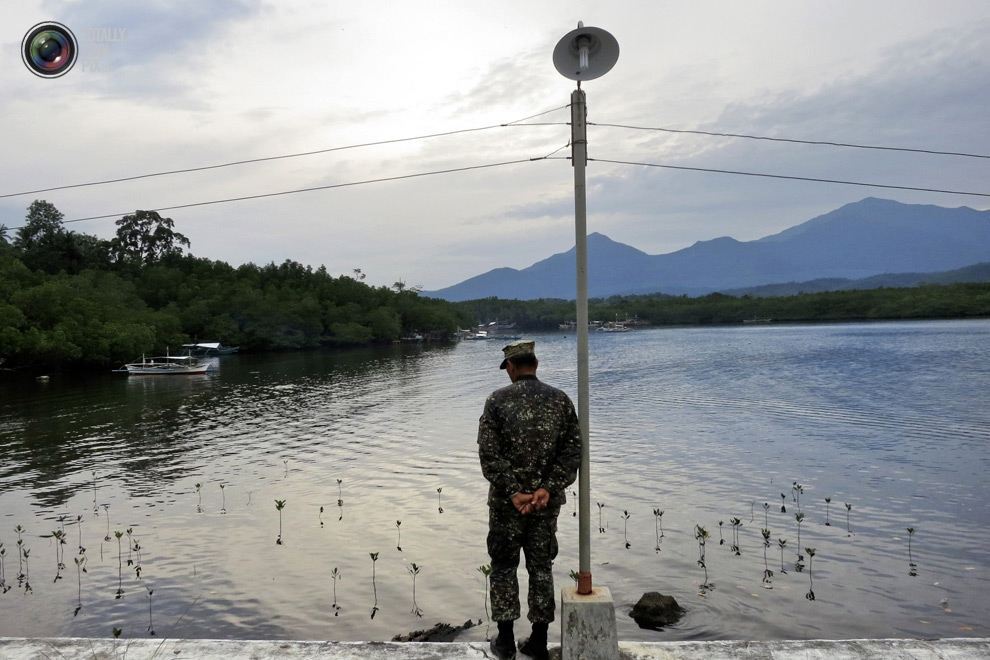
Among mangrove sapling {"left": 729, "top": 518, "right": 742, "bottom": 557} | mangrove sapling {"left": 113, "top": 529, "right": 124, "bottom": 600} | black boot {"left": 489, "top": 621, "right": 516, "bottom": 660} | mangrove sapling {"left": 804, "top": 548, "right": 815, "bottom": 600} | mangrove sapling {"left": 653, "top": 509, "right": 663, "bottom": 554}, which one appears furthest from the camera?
mangrove sapling {"left": 653, "top": 509, "right": 663, "bottom": 554}

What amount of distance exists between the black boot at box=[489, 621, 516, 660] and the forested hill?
73029 mm

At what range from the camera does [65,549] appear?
1295 centimetres

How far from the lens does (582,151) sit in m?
5.72

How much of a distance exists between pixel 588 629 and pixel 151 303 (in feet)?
446

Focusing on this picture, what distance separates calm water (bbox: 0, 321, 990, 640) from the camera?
31.8ft

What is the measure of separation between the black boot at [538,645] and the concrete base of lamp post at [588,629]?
296 millimetres

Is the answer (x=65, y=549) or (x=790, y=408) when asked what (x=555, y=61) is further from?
(x=790, y=408)

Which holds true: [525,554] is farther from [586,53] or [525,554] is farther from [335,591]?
[335,591]

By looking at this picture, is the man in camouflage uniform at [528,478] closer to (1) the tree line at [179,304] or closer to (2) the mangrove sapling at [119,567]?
(2) the mangrove sapling at [119,567]

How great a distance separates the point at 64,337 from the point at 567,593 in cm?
7639

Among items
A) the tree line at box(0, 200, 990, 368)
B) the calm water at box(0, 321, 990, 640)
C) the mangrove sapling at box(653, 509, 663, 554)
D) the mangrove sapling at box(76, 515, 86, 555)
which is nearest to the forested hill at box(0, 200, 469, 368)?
the tree line at box(0, 200, 990, 368)

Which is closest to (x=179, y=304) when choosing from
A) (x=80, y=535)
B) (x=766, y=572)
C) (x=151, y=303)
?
(x=151, y=303)

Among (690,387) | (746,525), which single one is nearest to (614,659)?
(746,525)

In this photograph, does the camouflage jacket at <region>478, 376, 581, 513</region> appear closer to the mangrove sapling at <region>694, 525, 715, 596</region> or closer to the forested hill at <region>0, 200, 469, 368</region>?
the mangrove sapling at <region>694, 525, 715, 596</region>
